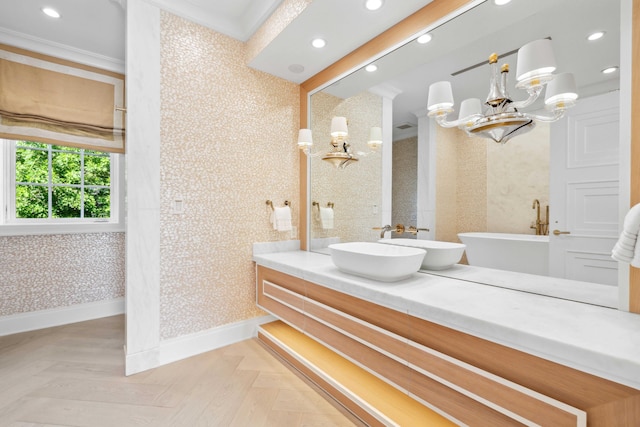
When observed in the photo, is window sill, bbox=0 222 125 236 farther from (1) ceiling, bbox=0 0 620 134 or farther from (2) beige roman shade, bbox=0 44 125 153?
(1) ceiling, bbox=0 0 620 134

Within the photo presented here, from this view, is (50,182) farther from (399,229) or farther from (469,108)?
(469,108)

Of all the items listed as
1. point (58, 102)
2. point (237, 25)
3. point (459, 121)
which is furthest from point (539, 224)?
point (58, 102)

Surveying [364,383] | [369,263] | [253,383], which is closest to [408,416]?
[364,383]


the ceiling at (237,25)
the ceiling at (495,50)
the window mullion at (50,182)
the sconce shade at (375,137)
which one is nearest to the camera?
the ceiling at (495,50)

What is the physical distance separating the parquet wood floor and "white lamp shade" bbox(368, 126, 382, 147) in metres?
1.80

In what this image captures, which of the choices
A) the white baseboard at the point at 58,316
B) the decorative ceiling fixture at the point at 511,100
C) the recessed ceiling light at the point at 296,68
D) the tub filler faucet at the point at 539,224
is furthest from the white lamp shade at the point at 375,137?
the white baseboard at the point at 58,316

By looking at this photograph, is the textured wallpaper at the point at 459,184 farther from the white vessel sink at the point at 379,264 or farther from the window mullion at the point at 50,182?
the window mullion at the point at 50,182

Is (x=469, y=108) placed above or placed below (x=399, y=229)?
above

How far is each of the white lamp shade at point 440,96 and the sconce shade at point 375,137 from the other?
0.46m

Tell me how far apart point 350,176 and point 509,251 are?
129 cm

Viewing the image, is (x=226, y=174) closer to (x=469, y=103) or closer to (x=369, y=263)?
(x=369, y=263)

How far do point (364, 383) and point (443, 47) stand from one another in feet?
6.83

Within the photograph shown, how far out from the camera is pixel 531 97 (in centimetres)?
130

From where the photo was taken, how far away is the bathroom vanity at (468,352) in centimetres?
78
